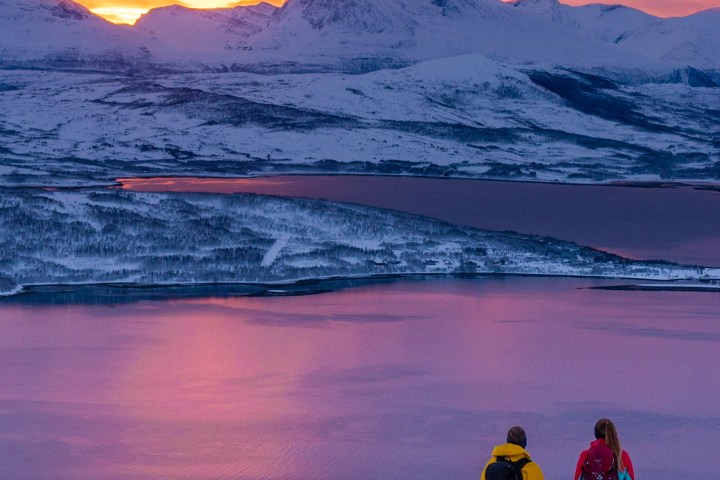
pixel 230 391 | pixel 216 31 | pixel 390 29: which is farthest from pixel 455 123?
pixel 216 31

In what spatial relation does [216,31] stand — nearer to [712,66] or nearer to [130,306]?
[712,66]

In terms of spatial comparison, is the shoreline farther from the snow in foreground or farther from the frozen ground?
the frozen ground

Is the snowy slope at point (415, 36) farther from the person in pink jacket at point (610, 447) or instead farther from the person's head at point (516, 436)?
the person's head at point (516, 436)

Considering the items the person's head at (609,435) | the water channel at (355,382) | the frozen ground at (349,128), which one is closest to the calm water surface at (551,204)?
the frozen ground at (349,128)

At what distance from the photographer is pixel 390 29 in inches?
6432

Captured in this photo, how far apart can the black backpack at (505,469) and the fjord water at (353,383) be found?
18.3 ft

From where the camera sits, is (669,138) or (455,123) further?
(669,138)

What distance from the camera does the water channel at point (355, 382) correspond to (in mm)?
14977

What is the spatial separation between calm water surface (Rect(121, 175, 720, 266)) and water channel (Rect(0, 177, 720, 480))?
370 inches

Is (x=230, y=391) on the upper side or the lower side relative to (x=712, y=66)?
lower

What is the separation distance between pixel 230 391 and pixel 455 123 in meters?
66.7

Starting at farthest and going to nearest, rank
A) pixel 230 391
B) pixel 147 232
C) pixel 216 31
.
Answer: pixel 216 31 → pixel 147 232 → pixel 230 391

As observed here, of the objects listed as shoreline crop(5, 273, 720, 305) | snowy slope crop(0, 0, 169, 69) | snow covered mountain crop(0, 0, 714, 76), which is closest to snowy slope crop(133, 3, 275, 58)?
snow covered mountain crop(0, 0, 714, 76)

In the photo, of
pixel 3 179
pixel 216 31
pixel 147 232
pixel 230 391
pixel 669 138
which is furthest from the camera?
pixel 216 31
